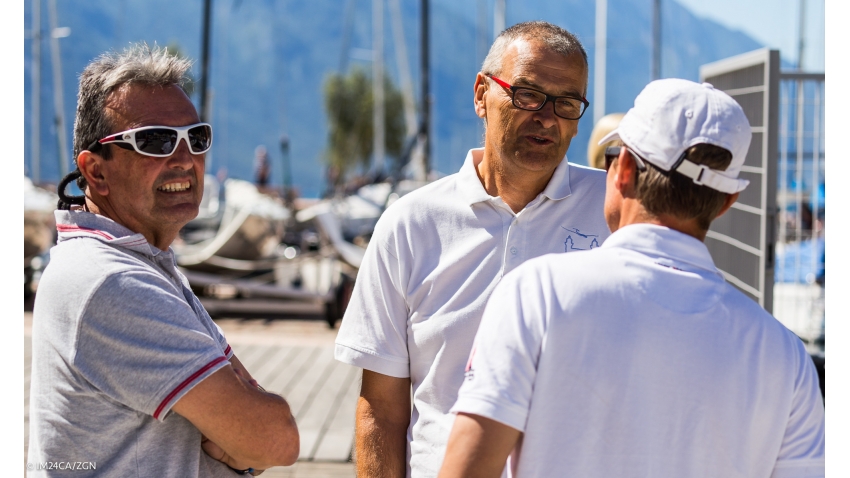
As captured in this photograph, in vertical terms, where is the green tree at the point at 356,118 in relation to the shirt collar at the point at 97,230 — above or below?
above

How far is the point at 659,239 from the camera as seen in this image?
1437 millimetres

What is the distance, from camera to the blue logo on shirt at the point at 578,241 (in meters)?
2.14

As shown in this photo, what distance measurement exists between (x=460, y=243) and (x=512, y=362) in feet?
2.50

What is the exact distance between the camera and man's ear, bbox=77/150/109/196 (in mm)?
1901

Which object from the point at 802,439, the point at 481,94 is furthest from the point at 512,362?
the point at 481,94

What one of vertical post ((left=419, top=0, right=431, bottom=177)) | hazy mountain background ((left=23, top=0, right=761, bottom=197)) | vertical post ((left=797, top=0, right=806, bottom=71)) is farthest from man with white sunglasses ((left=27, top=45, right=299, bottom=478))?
hazy mountain background ((left=23, top=0, right=761, bottom=197))

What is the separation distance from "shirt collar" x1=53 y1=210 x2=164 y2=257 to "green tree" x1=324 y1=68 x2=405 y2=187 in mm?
55294

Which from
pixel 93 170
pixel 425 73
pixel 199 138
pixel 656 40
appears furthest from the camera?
pixel 656 40

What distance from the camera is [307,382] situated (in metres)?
6.23

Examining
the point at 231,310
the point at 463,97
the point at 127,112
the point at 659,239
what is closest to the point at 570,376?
the point at 659,239

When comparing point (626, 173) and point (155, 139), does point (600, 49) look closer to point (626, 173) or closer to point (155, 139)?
point (155, 139)

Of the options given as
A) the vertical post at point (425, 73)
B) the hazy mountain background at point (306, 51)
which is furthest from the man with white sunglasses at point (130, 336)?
the hazy mountain background at point (306, 51)

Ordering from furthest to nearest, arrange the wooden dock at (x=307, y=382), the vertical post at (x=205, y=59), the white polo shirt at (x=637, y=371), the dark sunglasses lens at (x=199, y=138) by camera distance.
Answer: the vertical post at (x=205, y=59) < the wooden dock at (x=307, y=382) < the dark sunglasses lens at (x=199, y=138) < the white polo shirt at (x=637, y=371)

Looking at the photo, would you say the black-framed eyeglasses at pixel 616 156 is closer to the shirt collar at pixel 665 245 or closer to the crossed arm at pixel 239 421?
the shirt collar at pixel 665 245
